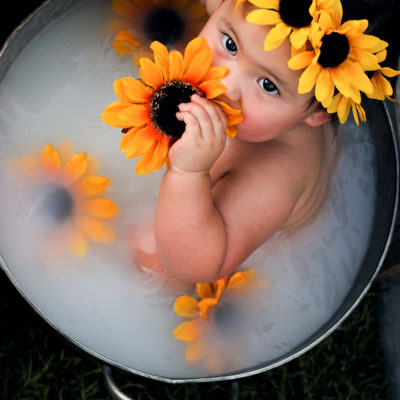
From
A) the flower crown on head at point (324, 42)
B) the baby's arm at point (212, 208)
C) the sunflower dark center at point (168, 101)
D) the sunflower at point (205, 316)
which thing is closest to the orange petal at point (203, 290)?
the sunflower at point (205, 316)

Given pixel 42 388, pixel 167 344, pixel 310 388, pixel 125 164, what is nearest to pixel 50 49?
pixel 125 164

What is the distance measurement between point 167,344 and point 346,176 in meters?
0.57

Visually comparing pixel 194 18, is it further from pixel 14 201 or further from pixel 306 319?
pixel 306 319

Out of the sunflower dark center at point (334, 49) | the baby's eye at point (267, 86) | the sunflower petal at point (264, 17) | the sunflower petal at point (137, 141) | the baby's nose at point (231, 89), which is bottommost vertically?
the baby's eye at point (267, 86)

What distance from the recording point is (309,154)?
42.5 inches

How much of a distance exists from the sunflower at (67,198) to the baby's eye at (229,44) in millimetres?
490

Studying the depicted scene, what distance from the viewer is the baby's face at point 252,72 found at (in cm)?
78

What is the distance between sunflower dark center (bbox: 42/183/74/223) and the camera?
1.16 metres

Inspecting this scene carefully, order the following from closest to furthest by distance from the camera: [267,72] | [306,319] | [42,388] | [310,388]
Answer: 1. [267,72]
2. [306,319]
3. [42,388]
4. [310,388]

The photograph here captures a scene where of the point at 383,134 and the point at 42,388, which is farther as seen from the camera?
the point at 42,388

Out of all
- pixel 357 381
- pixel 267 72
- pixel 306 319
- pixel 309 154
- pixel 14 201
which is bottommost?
pixel 357 381

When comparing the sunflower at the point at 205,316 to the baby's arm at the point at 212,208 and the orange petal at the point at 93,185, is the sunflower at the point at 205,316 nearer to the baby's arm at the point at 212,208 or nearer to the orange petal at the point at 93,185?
the baby's arm at the point at 212,208

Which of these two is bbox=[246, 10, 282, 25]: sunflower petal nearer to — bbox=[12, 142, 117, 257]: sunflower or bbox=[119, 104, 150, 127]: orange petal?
bbox=[119, 104, 150, 127]: orange petal

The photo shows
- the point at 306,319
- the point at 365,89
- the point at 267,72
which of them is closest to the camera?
the point at 365,89
